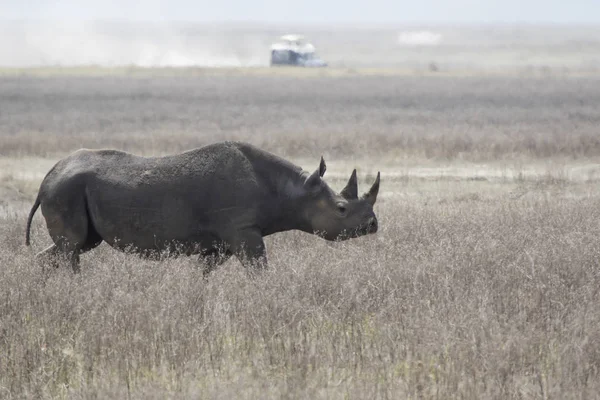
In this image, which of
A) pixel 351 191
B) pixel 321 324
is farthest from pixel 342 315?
pixel 351 191

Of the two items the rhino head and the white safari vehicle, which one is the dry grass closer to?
the rhino head

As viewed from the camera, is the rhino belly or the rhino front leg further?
the rhino belly

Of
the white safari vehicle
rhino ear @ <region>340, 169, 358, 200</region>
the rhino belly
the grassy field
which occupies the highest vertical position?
rhino ear @ <region>340, 169, 358, 200</region>

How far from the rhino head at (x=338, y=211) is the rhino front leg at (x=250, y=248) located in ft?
1.91

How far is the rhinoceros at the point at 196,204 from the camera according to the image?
32.9 ft

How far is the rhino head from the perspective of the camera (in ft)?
33.3

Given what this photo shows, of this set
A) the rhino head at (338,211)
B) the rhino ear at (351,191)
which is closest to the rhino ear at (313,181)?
the rhino head at (338,211)

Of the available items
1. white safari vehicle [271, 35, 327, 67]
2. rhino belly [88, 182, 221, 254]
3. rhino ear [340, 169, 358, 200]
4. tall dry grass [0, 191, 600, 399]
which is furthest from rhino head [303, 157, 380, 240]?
white safari vehicle [271, 35, 327, 67]

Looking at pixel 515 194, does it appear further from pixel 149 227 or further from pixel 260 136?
pixel 260 136

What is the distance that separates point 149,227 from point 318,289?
1.90 metres

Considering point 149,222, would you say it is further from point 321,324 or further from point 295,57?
point 295,57

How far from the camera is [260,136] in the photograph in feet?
92.5

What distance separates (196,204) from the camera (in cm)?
1004

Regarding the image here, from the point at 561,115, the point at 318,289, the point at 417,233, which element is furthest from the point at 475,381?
the point at 561,115
